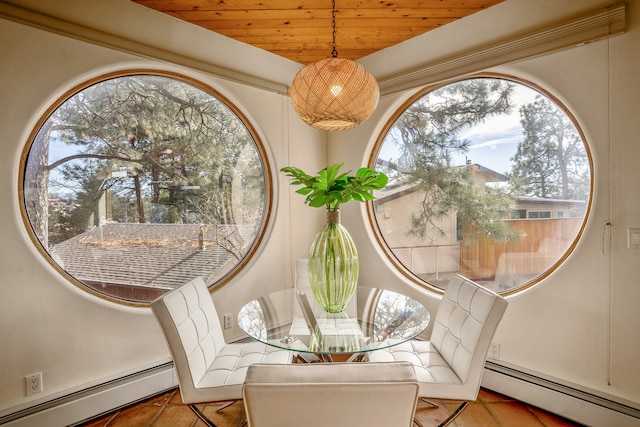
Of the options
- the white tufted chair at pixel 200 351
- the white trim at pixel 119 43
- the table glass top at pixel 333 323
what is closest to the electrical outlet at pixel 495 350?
the table glass top at pixel 333 323

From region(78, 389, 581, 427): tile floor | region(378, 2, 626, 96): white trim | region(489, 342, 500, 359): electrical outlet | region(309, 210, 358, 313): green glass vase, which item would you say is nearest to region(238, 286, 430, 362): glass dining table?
region(309, 210, 358, 313): green glass vase

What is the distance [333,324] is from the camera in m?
1.77

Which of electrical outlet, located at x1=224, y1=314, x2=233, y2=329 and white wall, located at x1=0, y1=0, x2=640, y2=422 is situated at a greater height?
white wall, located at x1=0, y1=0, x2=640, y2=422

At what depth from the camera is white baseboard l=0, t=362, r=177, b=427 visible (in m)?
1.84

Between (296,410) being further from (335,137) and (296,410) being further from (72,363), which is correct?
(335,137)

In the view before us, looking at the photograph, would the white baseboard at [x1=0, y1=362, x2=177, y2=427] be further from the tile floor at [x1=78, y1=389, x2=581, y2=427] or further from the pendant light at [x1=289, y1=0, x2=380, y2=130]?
the pendant light at [x1=289, y1=0, x2=380, y2=130]

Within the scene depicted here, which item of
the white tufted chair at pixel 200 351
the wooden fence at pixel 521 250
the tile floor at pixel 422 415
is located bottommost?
the tile floor at pixel 422 415

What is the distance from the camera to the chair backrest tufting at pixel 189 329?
157cm

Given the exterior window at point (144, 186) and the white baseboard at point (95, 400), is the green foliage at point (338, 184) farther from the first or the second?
the white baseboard at point (95, 400)

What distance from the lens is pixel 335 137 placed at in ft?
10.9

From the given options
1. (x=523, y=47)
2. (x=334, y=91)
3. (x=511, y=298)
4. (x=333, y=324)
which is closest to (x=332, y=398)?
(x=333, y=324)

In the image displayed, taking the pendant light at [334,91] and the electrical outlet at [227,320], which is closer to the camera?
the pendant light at [334,91]

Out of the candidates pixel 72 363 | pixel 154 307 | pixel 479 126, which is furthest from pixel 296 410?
pixel 479 126

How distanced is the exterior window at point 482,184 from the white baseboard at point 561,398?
55 cm
